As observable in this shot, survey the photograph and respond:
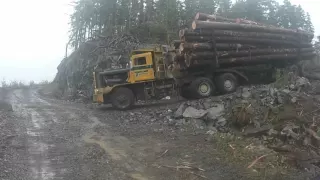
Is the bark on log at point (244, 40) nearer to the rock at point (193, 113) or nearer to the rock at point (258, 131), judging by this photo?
the rock at point (193, 113)

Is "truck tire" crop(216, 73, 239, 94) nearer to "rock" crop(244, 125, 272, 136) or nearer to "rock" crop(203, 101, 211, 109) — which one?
"rock" crop(203, 101, 211, 109)

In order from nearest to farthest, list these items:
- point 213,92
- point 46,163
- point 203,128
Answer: point 46,163
point 203,128
point 213,92

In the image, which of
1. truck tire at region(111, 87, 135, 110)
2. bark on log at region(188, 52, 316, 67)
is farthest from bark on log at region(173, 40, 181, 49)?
truck tire at region(111, 87, 135, 110)

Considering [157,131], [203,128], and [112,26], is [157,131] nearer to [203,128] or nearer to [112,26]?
[203,128]

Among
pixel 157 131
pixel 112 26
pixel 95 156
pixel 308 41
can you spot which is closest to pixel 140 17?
pixel 112 26

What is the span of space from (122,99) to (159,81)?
1.88 meters

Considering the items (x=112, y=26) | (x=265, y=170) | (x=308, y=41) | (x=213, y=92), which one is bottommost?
(x=265, y=170)

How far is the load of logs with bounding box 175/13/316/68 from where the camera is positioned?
16.5 meters

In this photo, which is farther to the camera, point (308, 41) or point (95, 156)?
point (308, 41)

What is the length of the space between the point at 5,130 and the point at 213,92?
9.16m

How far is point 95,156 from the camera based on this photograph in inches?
340

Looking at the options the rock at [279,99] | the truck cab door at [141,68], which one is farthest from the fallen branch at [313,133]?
the truck cab door at [141,68]

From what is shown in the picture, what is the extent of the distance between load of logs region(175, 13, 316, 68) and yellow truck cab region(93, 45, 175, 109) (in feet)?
3.01

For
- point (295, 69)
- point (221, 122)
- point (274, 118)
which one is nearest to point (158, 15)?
point (295, 69)
